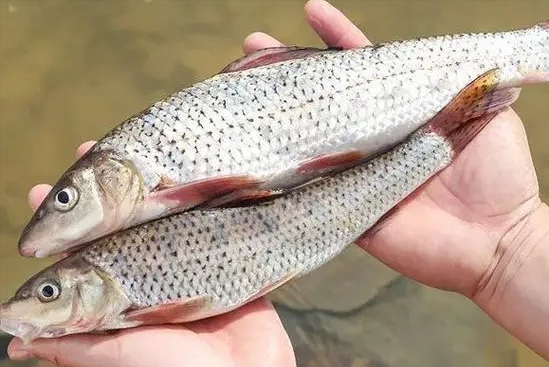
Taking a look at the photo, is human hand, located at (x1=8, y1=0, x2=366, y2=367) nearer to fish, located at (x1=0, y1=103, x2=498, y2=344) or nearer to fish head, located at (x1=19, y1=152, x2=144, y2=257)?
fish, located at (x1=0, y1=103, x2=498, y2=344)

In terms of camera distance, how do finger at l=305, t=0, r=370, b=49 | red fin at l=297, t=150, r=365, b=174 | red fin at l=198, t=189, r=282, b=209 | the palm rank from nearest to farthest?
red fin at l=198, t=189, r=282, b=209, red fin at l=297, t=150, r=365, b=174, the palm, finger at l=305, t=0, r=370, b=49

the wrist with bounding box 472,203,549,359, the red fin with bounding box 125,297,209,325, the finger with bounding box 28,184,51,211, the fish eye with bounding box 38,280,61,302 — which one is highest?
the finger with bounding box 28,184,51,211

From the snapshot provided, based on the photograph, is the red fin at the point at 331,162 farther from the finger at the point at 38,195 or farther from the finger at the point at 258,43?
the finger at the point at 38,195

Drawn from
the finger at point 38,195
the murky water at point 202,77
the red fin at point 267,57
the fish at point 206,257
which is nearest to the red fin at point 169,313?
the fish at point 206,257

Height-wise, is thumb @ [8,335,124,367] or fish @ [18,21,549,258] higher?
fish @ [18,21,549,258]

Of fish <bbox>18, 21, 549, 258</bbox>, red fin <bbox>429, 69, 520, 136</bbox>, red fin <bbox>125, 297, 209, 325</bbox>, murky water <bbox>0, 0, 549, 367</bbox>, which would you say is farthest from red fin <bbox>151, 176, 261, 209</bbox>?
murky water <bbox>0, 0, 549, 367</bbox>

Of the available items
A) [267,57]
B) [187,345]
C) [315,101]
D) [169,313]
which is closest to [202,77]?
[267,57]

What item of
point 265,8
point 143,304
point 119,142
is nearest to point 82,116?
point 265,8

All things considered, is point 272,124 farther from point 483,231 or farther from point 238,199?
point 483,231
